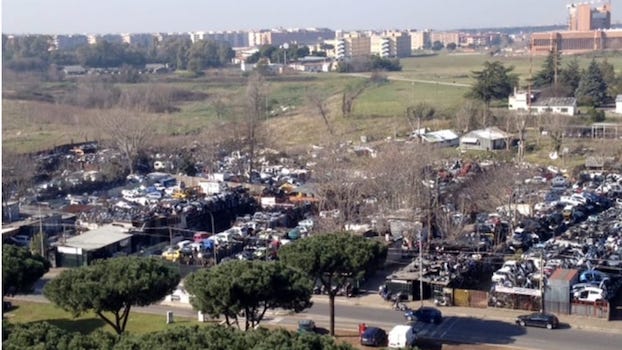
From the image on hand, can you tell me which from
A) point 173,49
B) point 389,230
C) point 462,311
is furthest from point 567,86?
point 173,49

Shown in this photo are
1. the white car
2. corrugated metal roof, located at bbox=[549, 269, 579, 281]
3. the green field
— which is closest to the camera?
corrugated metal roof, located at bbox=[549, 269, 579, 281]

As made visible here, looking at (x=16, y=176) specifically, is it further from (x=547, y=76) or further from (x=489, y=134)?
(x=547, y=76)

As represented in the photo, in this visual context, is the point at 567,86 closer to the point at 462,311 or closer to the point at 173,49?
the point at 462,311

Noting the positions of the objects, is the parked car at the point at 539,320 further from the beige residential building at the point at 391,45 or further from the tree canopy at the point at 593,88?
the beige residential building at the point at 391,45

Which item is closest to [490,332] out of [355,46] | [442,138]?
[442,138]

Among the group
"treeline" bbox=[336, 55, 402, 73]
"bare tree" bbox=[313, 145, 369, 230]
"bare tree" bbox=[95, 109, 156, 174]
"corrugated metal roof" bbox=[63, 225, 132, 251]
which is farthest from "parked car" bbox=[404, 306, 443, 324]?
"treeline" bbox=[336, 55, 402, 73]

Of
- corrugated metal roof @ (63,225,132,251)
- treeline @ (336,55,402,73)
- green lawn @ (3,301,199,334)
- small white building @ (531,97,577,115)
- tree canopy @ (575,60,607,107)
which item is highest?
treeline @ (336,55,402,73)

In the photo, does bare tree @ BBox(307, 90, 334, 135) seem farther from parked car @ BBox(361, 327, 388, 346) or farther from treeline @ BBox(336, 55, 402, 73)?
parked car @ BBox(361, 327, 388, 346)
